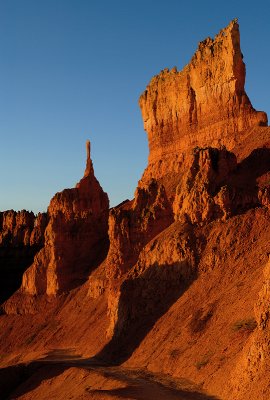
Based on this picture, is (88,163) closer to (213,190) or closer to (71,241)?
(71,241)

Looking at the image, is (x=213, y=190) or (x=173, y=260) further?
(x=213, y=190)

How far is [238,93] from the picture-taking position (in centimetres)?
7775

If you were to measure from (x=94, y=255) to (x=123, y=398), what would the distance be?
143 feet

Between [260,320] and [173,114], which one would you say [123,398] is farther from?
[173,114]

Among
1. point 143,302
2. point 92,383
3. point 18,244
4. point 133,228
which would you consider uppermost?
point 18,244

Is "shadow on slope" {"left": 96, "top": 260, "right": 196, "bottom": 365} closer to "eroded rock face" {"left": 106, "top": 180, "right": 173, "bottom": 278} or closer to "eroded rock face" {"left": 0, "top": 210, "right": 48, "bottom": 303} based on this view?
"eroded rock face" {"left": 106, "top": 180, "right": 173, "bottom": 278}

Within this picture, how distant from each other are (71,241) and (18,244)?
55.4ft

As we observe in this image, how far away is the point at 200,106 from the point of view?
8412cm

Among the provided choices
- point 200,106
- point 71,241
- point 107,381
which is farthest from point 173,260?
point 200,106

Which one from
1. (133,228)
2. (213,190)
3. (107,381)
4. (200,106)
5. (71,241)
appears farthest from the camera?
(200,106)

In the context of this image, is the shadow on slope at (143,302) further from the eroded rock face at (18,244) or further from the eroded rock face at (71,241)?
the eroded rock face at (18,244)

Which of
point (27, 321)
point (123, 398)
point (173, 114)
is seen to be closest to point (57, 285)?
point (27, 321)

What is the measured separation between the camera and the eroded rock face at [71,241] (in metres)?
79.2

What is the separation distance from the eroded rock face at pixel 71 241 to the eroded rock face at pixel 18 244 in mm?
8886
